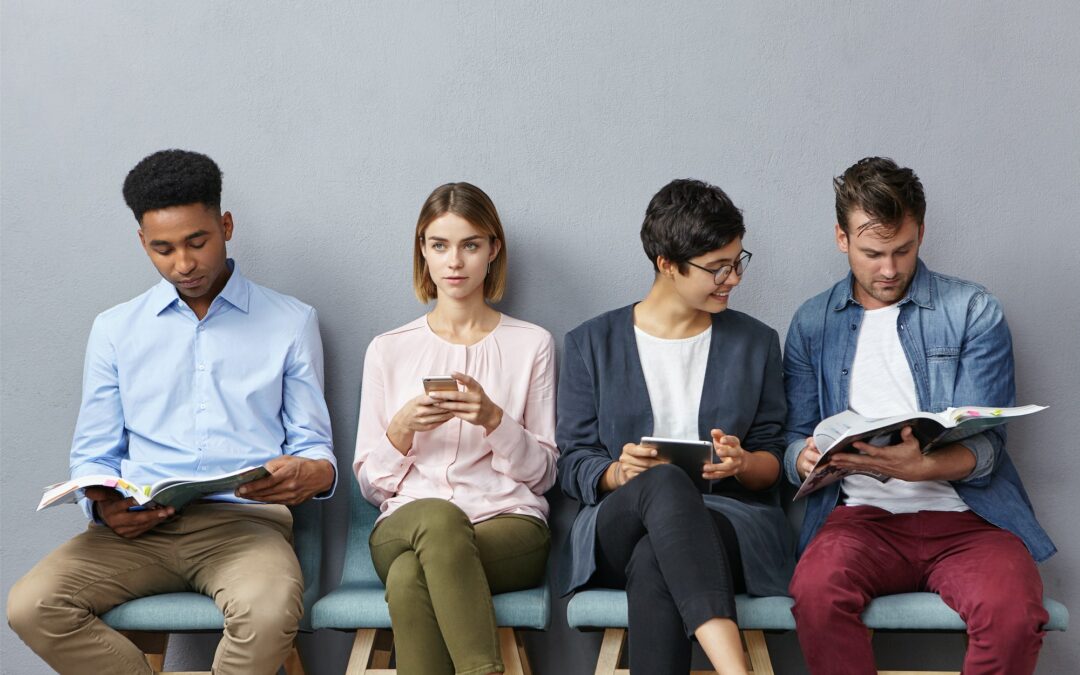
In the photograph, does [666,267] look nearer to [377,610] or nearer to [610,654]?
[610,654]

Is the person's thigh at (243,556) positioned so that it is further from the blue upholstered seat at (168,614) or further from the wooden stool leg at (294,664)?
the wooden stool leg at (294,664)

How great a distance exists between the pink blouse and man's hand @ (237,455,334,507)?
0.38 ft

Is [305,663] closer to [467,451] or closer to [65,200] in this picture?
[467,451]

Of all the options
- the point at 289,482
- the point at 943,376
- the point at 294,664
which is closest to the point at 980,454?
the point at 943,376

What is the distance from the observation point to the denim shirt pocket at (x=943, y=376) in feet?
7.98

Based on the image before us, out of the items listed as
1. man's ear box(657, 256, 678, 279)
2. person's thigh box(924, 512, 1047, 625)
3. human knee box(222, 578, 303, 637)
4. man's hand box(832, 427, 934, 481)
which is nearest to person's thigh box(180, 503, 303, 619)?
human knee box(222, 578, 303, 637)

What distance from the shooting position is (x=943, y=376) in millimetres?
2439

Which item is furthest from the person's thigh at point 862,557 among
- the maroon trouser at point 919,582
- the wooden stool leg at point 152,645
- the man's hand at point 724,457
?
the wooden stool leg at point 152,645

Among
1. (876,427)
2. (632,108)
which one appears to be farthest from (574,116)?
(876,427)

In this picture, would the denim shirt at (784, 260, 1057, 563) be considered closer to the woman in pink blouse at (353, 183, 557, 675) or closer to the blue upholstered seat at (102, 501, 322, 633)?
the woman in pink blouse at (353, 183, 557, 675)

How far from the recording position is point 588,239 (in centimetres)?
281

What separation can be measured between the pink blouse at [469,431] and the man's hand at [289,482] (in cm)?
12

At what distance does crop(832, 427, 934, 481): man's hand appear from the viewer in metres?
2.18

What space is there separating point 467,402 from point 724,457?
22.3 inches
